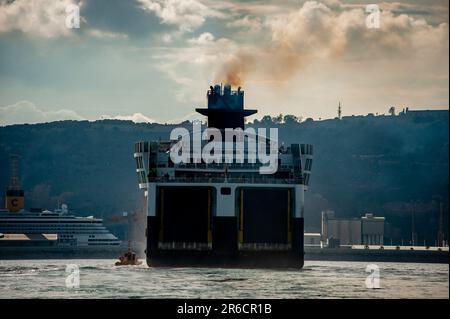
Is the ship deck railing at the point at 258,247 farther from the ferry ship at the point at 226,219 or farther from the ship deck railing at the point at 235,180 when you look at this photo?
the ship deck railing at the point at 235,180

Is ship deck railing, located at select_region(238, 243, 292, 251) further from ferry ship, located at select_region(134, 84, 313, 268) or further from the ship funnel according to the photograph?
the ship funnel

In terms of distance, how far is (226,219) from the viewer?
116 metres

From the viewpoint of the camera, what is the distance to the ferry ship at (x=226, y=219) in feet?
380

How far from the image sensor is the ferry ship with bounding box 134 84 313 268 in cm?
11569

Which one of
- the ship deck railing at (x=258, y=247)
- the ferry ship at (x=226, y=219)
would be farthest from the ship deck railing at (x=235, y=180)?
the ship deck railing at (x=258, y=247)

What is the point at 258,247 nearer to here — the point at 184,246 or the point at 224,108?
the point at 184,246

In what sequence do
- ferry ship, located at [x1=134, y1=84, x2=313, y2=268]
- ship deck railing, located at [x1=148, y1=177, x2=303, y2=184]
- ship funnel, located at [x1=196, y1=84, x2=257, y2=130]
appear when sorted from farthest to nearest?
ship funnel, located at [x1=196, y1=84, x2=257, y2=130], ship deck railing, located at [x1=148, y1=177, x2=303, y2=184], ferry ship, located at [x1=134, y1=84, x2=313, y2=268]

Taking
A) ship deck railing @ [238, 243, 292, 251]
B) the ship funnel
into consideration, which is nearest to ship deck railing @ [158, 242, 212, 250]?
ship deck railing @ [238, 243, 292, 251]

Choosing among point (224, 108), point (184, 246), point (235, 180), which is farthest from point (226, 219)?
point (224, 108)

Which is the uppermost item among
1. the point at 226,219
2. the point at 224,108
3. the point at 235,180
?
the point at 224,108

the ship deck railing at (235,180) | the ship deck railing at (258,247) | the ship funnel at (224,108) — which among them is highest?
the ship funnel at (224,108)
